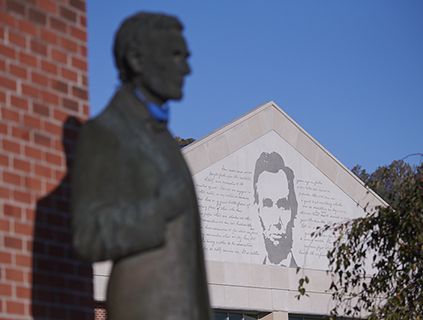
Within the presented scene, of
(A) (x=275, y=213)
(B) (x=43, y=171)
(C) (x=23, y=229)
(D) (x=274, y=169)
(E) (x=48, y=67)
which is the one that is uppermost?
(D) (x=274, y=169)

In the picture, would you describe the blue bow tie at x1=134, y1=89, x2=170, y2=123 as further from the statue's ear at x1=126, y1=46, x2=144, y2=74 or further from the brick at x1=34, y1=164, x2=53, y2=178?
the brick at x1=34, y1=164, x2=53, y2=178

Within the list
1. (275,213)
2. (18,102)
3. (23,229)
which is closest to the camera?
(23,229)

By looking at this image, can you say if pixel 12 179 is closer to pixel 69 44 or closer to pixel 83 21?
pixel 69 44

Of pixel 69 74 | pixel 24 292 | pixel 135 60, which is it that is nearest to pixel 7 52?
pixel 69 74

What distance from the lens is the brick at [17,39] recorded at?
5.20 meters

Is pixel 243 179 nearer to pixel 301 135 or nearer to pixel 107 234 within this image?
pixel 301 135

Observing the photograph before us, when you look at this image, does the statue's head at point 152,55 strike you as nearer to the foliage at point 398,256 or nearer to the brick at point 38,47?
the brick at point 38,47

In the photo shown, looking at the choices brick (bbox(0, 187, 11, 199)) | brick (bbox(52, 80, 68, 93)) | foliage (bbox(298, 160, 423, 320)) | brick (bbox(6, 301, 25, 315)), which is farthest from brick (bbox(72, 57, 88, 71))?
foliage (bbox(298, 160, 423, 320))

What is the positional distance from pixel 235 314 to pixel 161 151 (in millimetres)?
24683

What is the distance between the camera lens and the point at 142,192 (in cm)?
391

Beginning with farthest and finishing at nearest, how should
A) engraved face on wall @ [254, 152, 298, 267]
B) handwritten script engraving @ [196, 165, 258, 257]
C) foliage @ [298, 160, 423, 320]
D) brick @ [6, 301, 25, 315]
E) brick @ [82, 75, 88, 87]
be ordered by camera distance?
engraved face on wall @ [254, 152, 298, 267], handwritten script engraving @ [196, 165, 258, 257], foliage @ [298, 160, 423, 320], brick @ [82, 75, 88, 87], brick @ [6, 301, 25, 315]

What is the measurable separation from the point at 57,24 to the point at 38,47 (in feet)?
0.60

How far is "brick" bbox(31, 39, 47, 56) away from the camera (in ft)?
17.5

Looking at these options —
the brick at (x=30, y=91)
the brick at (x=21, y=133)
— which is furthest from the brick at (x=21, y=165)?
the brick at (x=30, y=91)
